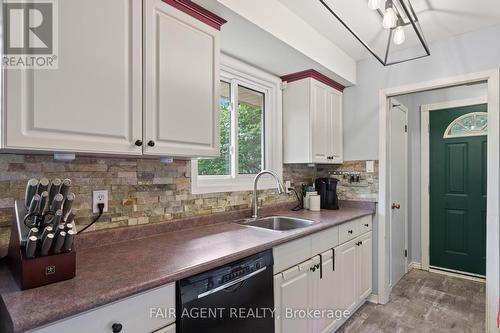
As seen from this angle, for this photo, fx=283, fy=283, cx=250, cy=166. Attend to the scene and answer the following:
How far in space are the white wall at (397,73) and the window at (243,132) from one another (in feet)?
2.84

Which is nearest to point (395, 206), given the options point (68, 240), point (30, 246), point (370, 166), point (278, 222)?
point (370, 166)

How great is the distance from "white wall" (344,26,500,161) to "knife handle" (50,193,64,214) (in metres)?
2.71

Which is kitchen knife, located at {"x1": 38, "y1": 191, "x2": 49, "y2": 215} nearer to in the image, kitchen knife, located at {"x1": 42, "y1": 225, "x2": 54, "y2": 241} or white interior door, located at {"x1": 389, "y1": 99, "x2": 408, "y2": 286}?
kitchen knife, located at {"x1": 42, "y1": 225, "x2": 54, "y2": 241}

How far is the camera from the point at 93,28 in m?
1.16

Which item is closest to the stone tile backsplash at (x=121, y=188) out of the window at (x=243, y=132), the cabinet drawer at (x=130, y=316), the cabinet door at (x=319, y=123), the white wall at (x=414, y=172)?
the window at (x=243, y=132)

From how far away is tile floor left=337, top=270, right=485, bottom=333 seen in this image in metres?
2.34

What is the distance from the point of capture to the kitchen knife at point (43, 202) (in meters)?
0.95

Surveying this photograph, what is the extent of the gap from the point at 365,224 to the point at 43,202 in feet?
8.37

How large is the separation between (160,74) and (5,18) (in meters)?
0.59

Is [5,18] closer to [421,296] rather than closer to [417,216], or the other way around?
[421,296]

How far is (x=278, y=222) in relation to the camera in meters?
2.39

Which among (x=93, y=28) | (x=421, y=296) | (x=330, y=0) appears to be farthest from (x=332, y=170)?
(x=93, y=28)

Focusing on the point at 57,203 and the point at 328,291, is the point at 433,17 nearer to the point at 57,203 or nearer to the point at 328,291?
the point at 328,291

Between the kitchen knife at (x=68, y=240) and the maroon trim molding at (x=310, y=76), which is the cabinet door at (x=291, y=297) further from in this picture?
the maroon trim molding at (x=310, y=76)
